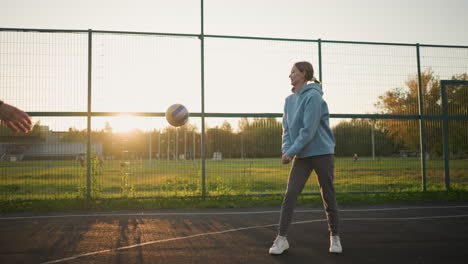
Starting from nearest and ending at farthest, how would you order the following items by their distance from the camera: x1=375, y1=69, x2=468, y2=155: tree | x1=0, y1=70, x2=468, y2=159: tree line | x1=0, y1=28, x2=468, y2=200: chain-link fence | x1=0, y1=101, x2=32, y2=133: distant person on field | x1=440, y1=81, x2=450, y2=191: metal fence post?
1. x1=0, y1=101, x2=32, y2=133: distant person on field
2. x1=0, y1=28, x2=468, y2=200: chain-link fence
3. x1=0, y1=70, x2=468, y2=159: tree line
4. x1=375, y1=69, x2=468, y2=155: tree
5. x1=440, y1=81, x2=450, y2=191: metal fence post

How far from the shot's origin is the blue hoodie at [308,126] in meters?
3.49

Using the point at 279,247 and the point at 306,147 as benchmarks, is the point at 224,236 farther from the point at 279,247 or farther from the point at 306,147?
the point at 306,147

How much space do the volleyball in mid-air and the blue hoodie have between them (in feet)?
13.0

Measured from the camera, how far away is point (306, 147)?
362cm

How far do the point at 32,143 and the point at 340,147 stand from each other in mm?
7188

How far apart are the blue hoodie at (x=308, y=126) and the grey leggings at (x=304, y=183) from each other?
113mm

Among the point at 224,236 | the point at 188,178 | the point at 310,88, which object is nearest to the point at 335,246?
the point at 224,236

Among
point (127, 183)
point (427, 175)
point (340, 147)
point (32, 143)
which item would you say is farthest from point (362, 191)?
point (32, 143)

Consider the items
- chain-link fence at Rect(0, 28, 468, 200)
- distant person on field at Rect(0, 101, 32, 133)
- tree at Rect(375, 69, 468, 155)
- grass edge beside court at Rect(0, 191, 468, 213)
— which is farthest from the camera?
tree at Rect(375, 69, 468, 155)

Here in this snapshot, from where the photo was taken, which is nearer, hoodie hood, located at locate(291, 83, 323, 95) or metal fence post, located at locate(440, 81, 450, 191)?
hoodie hood, located at locate(291, 83, 323, 95)

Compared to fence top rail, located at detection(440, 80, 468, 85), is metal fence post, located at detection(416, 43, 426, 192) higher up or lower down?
lower down

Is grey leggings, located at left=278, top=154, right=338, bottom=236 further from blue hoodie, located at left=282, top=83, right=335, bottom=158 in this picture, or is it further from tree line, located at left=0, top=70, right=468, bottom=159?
tree line, located at left=0, top=70, right=468, bottom=159

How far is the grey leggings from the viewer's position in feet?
11.9

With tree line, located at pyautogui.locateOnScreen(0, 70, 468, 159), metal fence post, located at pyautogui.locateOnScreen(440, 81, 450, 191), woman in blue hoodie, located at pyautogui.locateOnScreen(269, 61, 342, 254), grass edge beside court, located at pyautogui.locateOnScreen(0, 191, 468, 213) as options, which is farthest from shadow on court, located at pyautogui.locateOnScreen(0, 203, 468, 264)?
metal fence post, located at pyautogui.locateOnScreen(440, 81, 450, 191)
